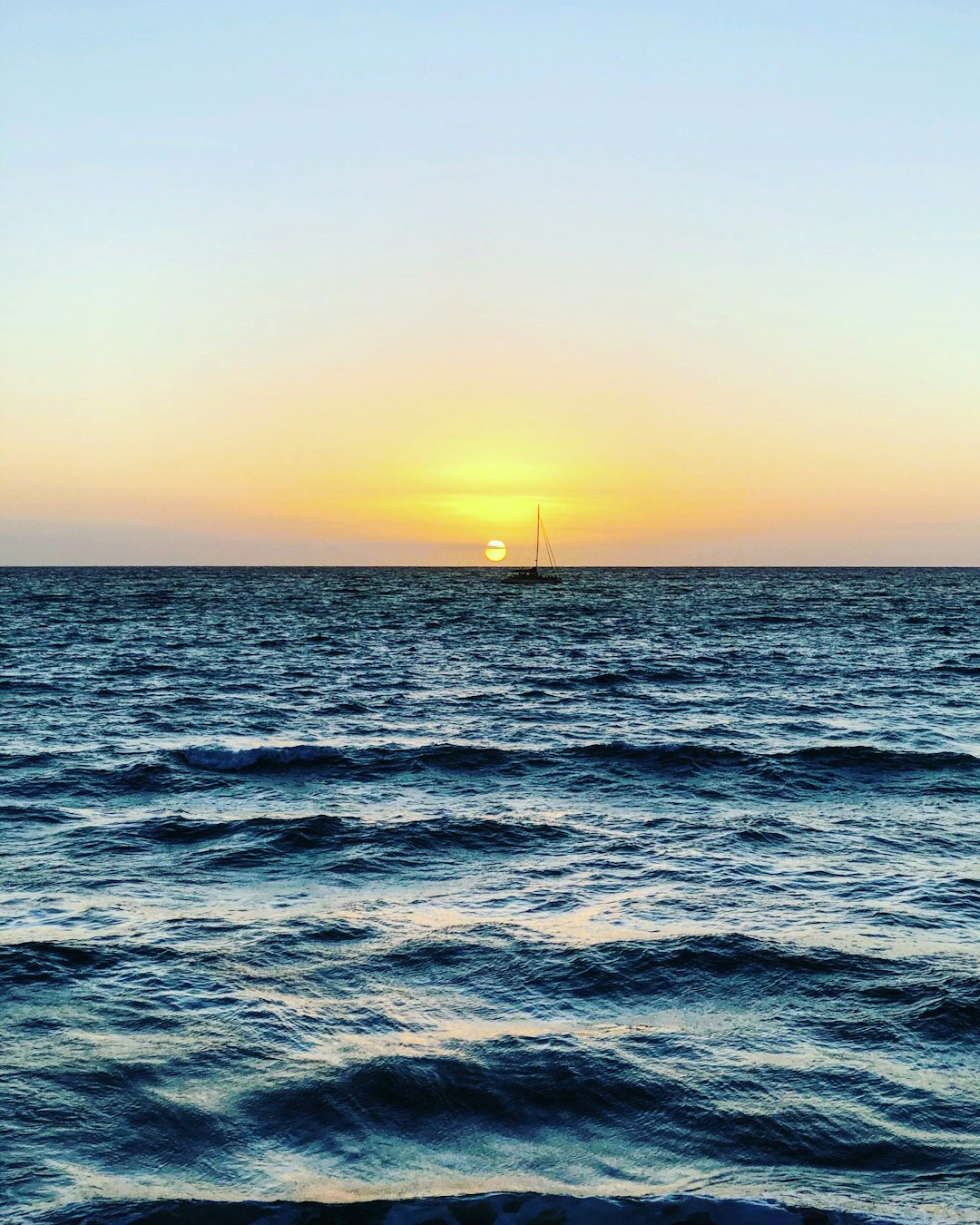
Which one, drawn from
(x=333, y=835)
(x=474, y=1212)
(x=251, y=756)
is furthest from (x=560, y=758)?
(x=474, y=1212)

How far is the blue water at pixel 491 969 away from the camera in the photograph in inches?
307

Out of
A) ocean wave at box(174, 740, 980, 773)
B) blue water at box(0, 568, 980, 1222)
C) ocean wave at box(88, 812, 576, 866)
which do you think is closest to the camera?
blue water at box(0, 568, 980, 1222)

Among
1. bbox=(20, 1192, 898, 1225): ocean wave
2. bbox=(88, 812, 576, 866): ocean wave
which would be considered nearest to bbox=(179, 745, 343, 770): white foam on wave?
bbox=(88, 812, 576, 866): ocean wave

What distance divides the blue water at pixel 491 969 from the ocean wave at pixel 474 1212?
32 mm

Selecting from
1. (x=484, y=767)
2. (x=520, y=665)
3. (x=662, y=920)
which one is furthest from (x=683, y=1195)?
(x=520, y=665)

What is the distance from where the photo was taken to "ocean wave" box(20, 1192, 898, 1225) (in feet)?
22.5

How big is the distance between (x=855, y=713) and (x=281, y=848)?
931 inches

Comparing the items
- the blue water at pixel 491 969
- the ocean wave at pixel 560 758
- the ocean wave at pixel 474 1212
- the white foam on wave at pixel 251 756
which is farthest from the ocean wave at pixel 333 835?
the ocean wave at pixel 474 1212

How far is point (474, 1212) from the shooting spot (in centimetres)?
696

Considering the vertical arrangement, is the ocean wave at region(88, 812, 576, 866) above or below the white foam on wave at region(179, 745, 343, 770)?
below

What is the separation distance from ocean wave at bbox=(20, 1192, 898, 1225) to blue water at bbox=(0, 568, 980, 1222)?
3 centimetres

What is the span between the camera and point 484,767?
2502cm

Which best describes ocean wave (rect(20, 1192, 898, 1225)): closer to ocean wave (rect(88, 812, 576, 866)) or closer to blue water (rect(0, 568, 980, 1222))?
blue water (rect(0, 568, 980, 1222))

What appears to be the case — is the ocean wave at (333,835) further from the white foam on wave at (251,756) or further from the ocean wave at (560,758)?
the white foam on wave at (251,756)
